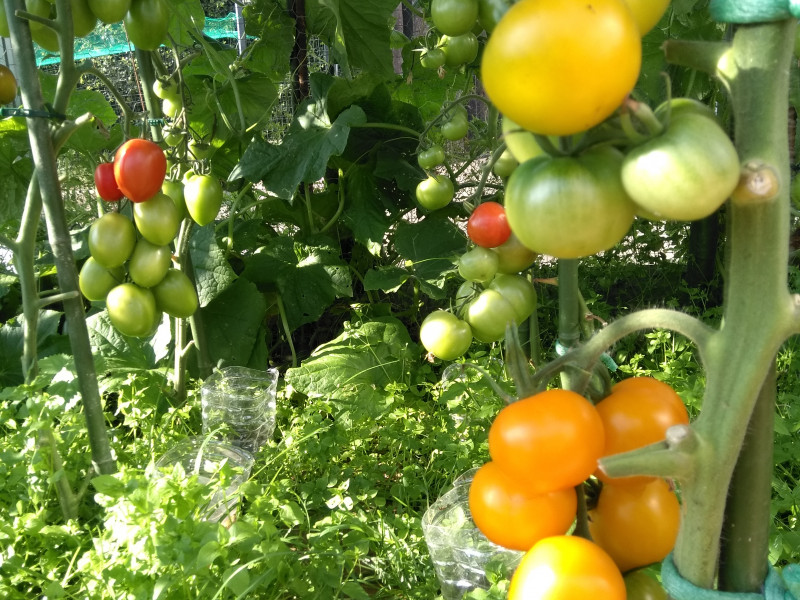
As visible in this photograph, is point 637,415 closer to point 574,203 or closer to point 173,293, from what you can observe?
point 574,203

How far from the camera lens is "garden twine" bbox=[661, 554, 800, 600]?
15.2 inches

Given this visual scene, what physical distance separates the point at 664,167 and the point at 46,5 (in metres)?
1.14

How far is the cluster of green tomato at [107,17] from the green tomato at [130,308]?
0.41 m

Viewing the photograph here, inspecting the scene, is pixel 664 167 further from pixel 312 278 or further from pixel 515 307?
pixel 312 278

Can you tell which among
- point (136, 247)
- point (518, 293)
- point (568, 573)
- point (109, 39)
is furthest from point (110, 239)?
point (109, 39)

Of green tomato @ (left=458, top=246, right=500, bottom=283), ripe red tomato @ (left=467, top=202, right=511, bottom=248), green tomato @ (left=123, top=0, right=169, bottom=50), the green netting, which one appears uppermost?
the green netting

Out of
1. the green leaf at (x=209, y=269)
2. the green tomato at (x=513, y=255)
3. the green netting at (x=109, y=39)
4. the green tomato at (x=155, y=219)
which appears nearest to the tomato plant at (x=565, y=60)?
the green tomato at (x=513, y=255)

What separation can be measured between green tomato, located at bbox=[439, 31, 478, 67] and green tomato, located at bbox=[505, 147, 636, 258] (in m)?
0.99

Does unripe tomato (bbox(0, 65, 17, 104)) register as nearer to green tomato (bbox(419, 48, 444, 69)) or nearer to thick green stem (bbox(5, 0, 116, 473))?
thick green stem (bbox(5, 0, 116, 473))

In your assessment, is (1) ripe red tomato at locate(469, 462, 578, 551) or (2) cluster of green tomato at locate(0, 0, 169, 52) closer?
(1) ripe red tomato at locate(469, 462, 578, 551)

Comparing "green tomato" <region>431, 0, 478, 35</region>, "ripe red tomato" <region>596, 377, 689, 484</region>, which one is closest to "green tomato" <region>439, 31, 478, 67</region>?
"green tomato" <region>431, 0, 478, 35</region>

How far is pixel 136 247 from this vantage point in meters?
1.13

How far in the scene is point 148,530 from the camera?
0.87m

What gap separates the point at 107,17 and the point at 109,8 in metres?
0.02
